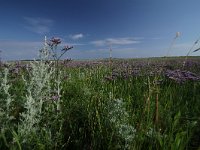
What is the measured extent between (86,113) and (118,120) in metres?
0.87

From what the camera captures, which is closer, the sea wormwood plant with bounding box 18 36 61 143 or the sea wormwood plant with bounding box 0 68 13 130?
the sea wormwood plant with bounding box 18 36 61 143

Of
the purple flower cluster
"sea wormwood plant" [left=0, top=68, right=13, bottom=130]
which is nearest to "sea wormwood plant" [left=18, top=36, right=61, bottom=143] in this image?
"sea wormwood plant" [left=0, top=68, right=13, bottom=130]

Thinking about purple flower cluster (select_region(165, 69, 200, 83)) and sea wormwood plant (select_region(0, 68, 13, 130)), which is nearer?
sea wormwood plant (select_region(0, 68, 13, 130))

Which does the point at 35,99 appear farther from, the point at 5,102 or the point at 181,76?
the point at 181,76

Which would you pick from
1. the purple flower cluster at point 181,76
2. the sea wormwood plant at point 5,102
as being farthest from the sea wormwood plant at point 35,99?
the purple flower cluster at point 181,76

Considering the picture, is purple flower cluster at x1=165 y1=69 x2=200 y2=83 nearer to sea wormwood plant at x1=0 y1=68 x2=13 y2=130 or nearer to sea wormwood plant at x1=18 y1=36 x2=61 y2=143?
sea wormwood plant at x1=18 y1=36 x2=61 y2=143

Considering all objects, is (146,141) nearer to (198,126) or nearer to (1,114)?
(198,126)

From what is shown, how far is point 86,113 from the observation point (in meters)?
4.31

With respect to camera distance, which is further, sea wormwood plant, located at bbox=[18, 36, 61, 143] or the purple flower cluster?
the purple flower cluster

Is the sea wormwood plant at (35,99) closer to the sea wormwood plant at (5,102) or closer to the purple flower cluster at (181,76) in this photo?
the sea wormwood plant at (5,102)

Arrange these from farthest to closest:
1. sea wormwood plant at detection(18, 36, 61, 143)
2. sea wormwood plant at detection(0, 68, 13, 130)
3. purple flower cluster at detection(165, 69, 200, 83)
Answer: purple flower cluster at detection(165, 69, 200, 83) → sea wormwood plant at detection(0, 68, 13, 130) → sea wormwood plant at detection(18, 36, 61, 143)

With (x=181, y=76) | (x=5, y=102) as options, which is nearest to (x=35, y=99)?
(x=5, y=102)

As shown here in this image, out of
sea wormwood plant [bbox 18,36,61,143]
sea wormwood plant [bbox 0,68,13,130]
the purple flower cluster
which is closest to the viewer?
sea wormwood plant [bbox 18,36,61,143]

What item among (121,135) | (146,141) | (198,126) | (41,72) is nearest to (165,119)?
(198,126)
